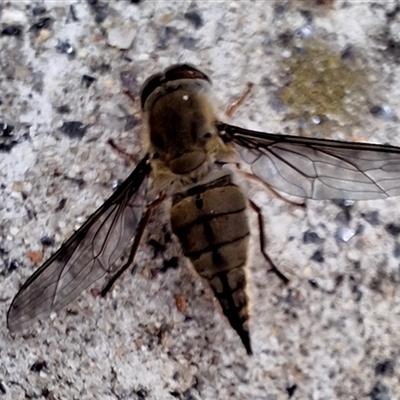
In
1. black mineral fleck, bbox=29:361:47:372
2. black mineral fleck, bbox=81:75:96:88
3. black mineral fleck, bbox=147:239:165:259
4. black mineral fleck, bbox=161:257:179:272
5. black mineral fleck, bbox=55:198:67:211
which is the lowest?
black mineral fleck, bbox=29:361:47:372

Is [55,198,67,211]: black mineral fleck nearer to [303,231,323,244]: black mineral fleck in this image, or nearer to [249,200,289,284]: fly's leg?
[249,200,289,284]: fly's leg

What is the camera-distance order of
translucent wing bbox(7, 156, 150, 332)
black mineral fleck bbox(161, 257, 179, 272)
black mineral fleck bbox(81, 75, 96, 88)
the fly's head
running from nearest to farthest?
translucent wing bbox(7, 156, 150, 332) → the fly's head → black mineral fleck bbox(161, 257, 179, 272) → black mineral fleck bbox(81, 75, 96, 88)

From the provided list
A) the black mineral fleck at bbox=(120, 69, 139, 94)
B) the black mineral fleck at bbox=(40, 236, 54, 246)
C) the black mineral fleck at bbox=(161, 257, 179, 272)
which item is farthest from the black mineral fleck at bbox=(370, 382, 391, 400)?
the black mineral fleck at bbox=(120, 69, 139, 94)

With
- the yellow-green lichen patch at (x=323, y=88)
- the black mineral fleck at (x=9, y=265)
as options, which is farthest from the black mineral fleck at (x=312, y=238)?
the black mineral fleck at (x=9, y=265)

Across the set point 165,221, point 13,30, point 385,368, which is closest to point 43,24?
point 13,30

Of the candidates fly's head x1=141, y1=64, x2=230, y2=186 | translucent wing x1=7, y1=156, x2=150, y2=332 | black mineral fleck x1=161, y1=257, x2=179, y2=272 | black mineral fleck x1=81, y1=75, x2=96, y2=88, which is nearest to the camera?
translucent wing x1=7, y1=156, x2=150, y2=332

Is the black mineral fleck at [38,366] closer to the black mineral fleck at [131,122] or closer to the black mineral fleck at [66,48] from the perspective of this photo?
the black mineral fleck at [131,122]

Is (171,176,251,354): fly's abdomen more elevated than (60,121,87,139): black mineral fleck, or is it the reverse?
(60,121,87,139): black mineral fleck

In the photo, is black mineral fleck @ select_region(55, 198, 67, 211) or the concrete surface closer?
the concrete surface
